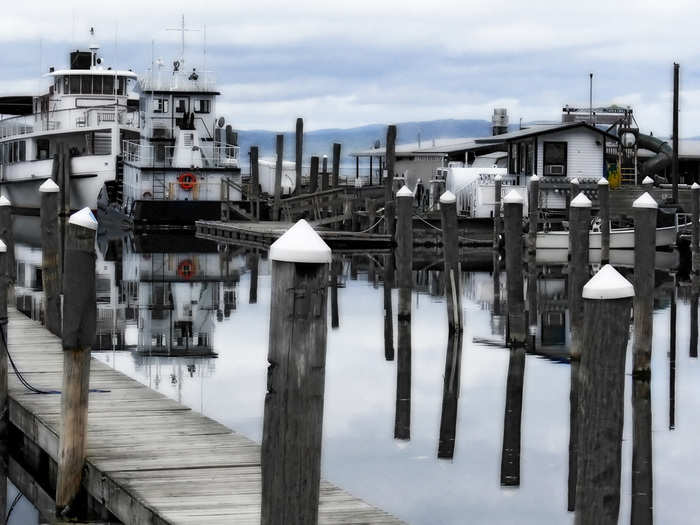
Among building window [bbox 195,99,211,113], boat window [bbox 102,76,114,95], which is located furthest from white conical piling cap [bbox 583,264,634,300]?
boat window [bbox 102,76,114,95]

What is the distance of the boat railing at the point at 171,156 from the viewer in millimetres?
50406

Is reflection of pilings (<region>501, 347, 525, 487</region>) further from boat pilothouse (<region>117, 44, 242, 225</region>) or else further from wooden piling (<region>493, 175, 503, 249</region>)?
boat pilothouse (<region>117, 44, 242, 225</region>)

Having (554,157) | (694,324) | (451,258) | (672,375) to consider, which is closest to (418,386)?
(451,258)

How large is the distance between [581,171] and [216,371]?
2901 cm

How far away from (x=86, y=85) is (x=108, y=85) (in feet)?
3.45

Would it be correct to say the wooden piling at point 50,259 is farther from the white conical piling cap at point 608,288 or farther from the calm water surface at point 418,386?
the white conical piling cap at point 608,288

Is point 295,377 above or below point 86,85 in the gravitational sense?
below

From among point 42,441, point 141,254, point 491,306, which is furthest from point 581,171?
point 42,441

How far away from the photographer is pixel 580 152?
150ft

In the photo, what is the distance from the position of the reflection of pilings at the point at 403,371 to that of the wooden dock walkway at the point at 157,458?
10.7 ft

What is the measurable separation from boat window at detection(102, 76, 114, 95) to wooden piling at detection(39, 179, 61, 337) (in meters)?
40.3

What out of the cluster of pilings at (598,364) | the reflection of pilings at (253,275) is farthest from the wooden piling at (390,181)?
the cluster of pilings at (598,364)

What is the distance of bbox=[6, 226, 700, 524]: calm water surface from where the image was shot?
469 inches

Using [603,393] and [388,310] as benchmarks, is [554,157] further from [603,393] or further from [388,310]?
[603,393]
